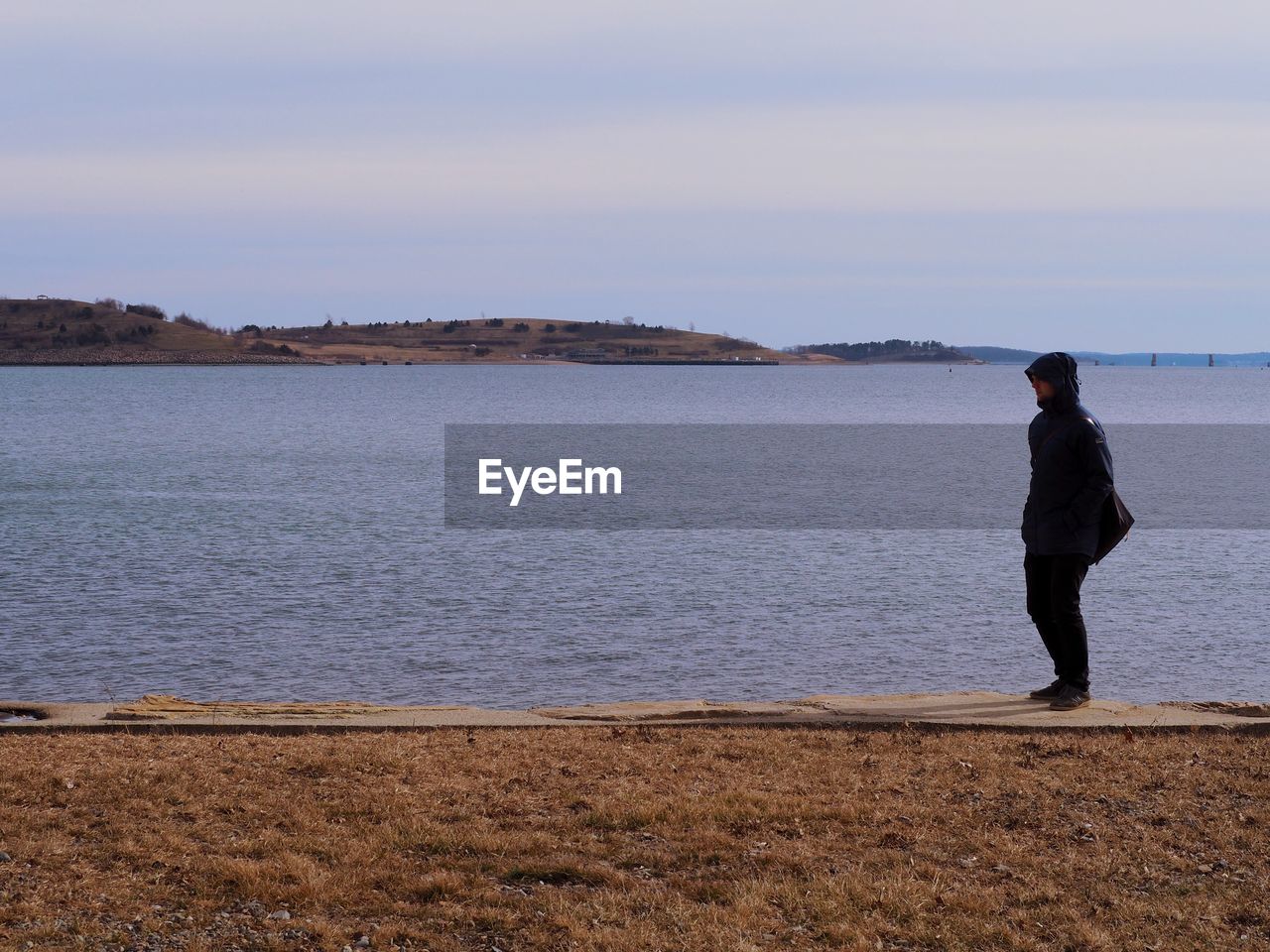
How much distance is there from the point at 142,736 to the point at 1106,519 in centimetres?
575

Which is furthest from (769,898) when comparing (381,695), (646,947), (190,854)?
(381,695)

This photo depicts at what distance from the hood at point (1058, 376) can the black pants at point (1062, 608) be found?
36.3 inches

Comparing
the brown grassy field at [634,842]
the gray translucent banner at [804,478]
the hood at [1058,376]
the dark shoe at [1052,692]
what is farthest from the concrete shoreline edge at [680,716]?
the gray translucent banner at [804,478]

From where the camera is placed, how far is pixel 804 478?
38938 millimetres

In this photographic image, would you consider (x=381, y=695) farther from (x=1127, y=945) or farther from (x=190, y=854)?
(x=1127, y=945)

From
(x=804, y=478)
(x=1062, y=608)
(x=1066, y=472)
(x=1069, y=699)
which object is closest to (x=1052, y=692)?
(x=1069, y=699)

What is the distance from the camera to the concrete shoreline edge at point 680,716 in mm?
8070

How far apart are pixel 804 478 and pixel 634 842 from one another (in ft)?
110

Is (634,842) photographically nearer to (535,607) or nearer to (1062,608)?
(1062,608)

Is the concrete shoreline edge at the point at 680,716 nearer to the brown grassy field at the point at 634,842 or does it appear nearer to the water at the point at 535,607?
the brown grassy field at the point at 634,842

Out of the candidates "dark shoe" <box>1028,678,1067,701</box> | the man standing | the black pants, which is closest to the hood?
the man standing
